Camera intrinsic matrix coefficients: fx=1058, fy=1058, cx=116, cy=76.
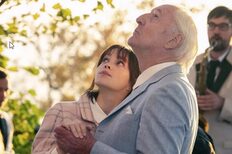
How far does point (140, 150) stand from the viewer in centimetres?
517

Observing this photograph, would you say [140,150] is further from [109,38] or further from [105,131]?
[109,38]

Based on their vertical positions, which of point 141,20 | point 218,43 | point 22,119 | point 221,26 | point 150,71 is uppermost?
point 141,20

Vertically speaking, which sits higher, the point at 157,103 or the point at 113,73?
the point at 157,103

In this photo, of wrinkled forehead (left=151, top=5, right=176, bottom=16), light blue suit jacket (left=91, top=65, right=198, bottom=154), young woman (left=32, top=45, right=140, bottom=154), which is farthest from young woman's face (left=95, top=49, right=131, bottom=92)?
light blue suit jacket (left=91, top=65, right=198, bottom=154)

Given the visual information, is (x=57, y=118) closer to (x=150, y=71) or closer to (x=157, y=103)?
(x=150, y=71)

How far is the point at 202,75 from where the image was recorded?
930 cm

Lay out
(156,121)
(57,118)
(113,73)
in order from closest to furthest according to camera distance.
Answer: (156,121)
(57,118)
(113,73)

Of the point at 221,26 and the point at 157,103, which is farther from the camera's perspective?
the point at 221,26

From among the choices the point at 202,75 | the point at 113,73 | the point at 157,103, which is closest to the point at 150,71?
the point at 157,103

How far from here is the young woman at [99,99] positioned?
22.3 feet

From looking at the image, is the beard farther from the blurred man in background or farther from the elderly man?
the elderly man

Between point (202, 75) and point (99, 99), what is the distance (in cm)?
230

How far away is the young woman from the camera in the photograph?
6793mm

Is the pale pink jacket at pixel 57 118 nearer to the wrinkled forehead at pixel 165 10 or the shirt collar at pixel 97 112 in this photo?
the shirt collar at pixel 97 112
